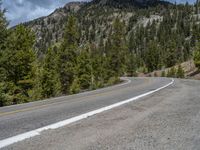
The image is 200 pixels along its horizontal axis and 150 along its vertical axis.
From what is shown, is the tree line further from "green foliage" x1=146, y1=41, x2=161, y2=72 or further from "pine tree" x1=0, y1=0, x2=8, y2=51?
"green foliage" x1=146, y1=41, x2=161, y2=72

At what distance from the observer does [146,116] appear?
26.7 feet

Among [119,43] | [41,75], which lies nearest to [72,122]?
[41,75]

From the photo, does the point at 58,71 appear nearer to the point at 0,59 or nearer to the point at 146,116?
the point at 0,59

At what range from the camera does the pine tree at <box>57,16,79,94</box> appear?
140 ft

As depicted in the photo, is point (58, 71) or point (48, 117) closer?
point (48, 117)

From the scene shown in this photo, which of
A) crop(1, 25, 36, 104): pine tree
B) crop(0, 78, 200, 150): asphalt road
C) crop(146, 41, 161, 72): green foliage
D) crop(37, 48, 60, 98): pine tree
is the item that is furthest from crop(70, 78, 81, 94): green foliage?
crop(146, 41, 161, 72): green foliage

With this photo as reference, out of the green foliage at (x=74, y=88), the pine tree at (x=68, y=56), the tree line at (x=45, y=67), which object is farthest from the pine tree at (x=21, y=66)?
the pine tree at (x=68, y=56)

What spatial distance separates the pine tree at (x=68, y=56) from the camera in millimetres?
42594

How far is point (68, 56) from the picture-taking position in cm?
4331

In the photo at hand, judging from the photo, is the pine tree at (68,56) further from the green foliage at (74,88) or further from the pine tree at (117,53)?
the pine tree at (117,53)

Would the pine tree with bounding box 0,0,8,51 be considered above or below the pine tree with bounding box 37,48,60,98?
above

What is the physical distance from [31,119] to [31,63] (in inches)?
917

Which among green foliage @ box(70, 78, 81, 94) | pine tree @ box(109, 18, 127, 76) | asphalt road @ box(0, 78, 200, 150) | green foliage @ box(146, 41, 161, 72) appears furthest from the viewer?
green foliage @ box(146, 41, 161, 72)

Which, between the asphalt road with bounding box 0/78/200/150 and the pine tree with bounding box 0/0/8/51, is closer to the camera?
the asphalt road with bounding box 0/78/200/150
